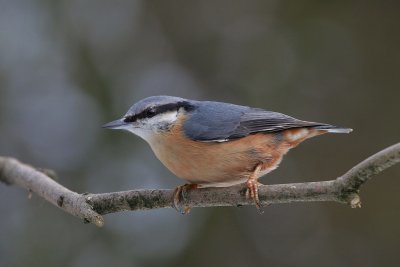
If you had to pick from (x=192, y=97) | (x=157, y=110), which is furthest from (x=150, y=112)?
(x=192, y=97)

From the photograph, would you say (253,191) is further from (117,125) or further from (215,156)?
(117,125)

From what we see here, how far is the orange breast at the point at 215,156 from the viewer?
11.4 feet

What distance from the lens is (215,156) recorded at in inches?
138

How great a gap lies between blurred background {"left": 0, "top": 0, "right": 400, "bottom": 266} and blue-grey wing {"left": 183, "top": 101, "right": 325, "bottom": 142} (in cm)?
214

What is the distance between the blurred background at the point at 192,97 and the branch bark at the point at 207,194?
193cm

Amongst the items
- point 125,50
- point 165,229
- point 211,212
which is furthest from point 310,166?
point 125,50

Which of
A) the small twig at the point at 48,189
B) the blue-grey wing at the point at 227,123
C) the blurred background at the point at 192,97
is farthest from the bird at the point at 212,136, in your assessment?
the blurred background at the point at 192,97

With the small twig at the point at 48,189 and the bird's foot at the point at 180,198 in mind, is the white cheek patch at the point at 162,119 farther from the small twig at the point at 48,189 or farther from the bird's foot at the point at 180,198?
the small twig at the point at 48,189

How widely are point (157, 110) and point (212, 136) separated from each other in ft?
1.35

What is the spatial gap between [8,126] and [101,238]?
1.71 meters

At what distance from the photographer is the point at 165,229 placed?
570 centimetres

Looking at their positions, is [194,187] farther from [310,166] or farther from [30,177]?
[310,166]

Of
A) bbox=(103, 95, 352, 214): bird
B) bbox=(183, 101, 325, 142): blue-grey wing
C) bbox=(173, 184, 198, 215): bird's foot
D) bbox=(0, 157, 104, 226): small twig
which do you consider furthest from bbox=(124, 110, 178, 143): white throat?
bbox=(0, 157, 104, 226): small twig

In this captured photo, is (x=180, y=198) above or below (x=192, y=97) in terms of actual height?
below
